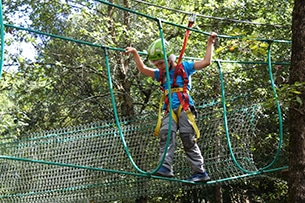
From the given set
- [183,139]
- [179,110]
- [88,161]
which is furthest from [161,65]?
[88,161]

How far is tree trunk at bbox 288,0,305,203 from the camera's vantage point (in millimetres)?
2707

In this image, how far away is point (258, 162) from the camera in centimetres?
808

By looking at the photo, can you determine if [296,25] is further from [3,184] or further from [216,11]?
[216,11]

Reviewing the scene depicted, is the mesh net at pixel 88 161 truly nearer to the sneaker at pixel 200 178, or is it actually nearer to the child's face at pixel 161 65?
the sneaker at pixel 200 178

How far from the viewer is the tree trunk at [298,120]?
8.88 feet

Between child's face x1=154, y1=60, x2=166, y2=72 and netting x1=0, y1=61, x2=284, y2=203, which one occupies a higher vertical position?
child's face x1=154, y1=60, x2=166, y2=72

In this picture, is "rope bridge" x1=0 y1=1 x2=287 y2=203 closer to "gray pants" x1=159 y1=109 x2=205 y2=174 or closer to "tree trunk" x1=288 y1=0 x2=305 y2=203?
"gray pants" x1=159 y1=109 x2=205 y2=174

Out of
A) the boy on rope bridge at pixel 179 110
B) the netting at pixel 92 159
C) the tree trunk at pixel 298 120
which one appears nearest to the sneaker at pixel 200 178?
the boy on rope bridge at pixel 179 110

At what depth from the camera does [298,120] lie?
2768 millimetres

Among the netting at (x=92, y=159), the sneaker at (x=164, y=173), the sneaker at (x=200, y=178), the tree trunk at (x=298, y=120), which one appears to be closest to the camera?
the tree trunk at (x=298, y=120)

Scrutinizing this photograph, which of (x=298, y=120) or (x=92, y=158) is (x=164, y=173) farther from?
(x=92, y=158)

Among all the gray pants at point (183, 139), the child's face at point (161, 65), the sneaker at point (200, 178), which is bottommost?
the sneaker at point (200, 178)

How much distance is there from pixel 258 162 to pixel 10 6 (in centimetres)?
500

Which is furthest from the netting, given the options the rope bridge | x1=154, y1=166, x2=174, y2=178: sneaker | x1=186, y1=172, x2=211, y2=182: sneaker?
x1=154, y1=166, x2=174, y2=178: sneaker
